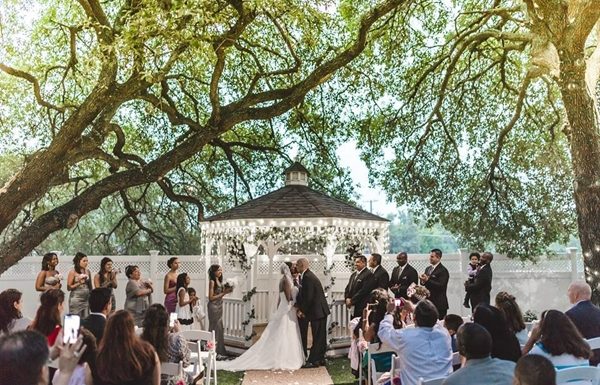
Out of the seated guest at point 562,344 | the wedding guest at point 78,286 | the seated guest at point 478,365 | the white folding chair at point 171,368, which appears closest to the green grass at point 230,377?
the wedding guest at point 78,286

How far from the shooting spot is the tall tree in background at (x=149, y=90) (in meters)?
8.94

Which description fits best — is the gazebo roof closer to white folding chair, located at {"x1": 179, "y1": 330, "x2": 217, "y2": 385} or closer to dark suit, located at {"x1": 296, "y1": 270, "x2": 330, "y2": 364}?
dark suit, located at {"x1": 296, "y1": 270, "x2": 330, "y2": 364}

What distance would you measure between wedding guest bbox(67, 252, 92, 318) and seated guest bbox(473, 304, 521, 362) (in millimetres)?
6482

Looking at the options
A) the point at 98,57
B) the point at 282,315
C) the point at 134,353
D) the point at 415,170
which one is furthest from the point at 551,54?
the point at 134,353

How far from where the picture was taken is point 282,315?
11.0 meters

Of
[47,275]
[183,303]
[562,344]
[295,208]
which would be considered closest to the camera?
[562,344]

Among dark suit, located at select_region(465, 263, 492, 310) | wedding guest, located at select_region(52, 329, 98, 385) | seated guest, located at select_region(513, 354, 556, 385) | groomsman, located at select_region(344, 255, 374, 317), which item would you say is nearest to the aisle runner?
groomsman, located at select_region(344, 255, 374, 317)

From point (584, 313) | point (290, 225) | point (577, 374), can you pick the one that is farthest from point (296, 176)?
point (577, 374)

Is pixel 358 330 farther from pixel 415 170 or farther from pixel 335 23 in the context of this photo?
pixel 335 23

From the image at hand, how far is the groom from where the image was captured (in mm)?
10734

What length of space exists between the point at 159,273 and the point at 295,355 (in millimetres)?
5803

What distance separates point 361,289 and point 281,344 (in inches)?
71.5

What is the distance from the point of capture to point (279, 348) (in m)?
10.7

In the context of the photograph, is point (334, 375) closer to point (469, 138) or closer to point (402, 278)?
point (402, 278)
